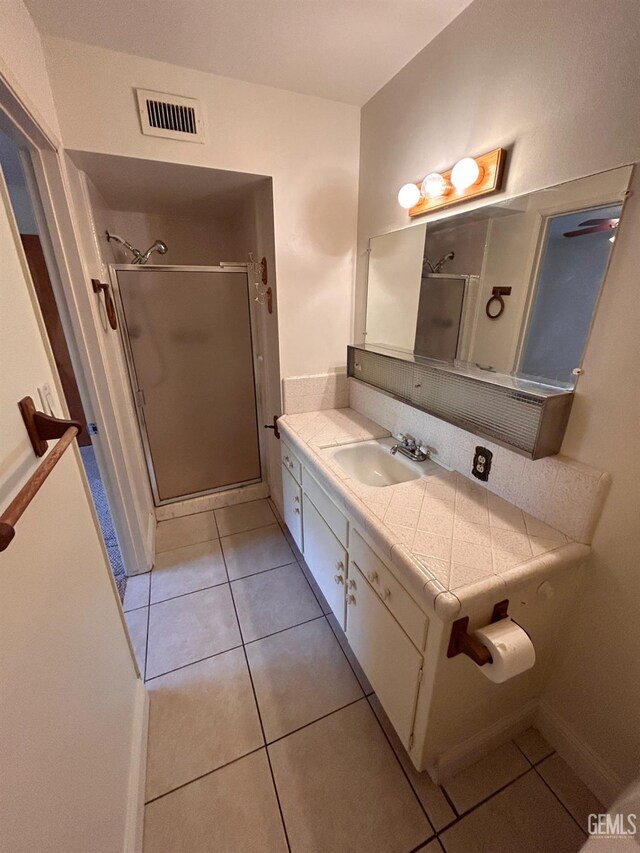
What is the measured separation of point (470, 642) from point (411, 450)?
803mm

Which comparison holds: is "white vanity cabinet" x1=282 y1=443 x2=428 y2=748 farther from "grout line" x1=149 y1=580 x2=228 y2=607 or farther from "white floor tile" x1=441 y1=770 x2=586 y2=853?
"grout line" x1=149 y1=580 x2=228 y2=607

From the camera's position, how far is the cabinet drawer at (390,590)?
92 centimetres

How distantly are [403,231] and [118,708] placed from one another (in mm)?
2064

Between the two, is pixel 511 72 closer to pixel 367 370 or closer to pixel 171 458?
pixel 367 370

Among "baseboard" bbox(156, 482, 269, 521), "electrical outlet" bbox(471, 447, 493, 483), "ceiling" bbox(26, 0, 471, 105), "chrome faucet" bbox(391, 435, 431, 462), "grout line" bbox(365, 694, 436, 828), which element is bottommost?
"grout line" bbox(365, 694, 436, 828)

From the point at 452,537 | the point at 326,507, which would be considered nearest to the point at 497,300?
the point at 452,537

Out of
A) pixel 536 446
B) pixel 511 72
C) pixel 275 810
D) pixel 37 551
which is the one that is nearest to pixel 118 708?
pixel 275 810

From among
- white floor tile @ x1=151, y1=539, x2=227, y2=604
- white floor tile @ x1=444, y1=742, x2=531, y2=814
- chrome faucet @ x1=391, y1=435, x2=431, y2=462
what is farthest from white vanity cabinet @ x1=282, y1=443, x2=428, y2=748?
white floor tile @ x1=151, y1=539, x2=227, y2=604

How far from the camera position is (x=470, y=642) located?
2.73 ft

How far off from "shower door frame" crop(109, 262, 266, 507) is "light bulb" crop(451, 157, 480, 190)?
1.39 meters

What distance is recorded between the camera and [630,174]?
0.79m

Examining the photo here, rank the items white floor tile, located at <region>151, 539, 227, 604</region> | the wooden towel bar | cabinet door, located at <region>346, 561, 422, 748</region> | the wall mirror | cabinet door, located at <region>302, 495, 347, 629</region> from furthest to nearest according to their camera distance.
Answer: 1. white floor tile, located at <region>151, 539, 227, 604</region>
2. cabinet door, located at <region>302, 495, 347, 629</region>
3. cabinet door, located at <region>346, 561, 422, 748</region>
4. the wall mirror
5. the wooden towel bar

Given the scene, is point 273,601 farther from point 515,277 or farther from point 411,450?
point 515,277

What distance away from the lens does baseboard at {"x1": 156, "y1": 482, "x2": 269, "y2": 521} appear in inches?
95.3
